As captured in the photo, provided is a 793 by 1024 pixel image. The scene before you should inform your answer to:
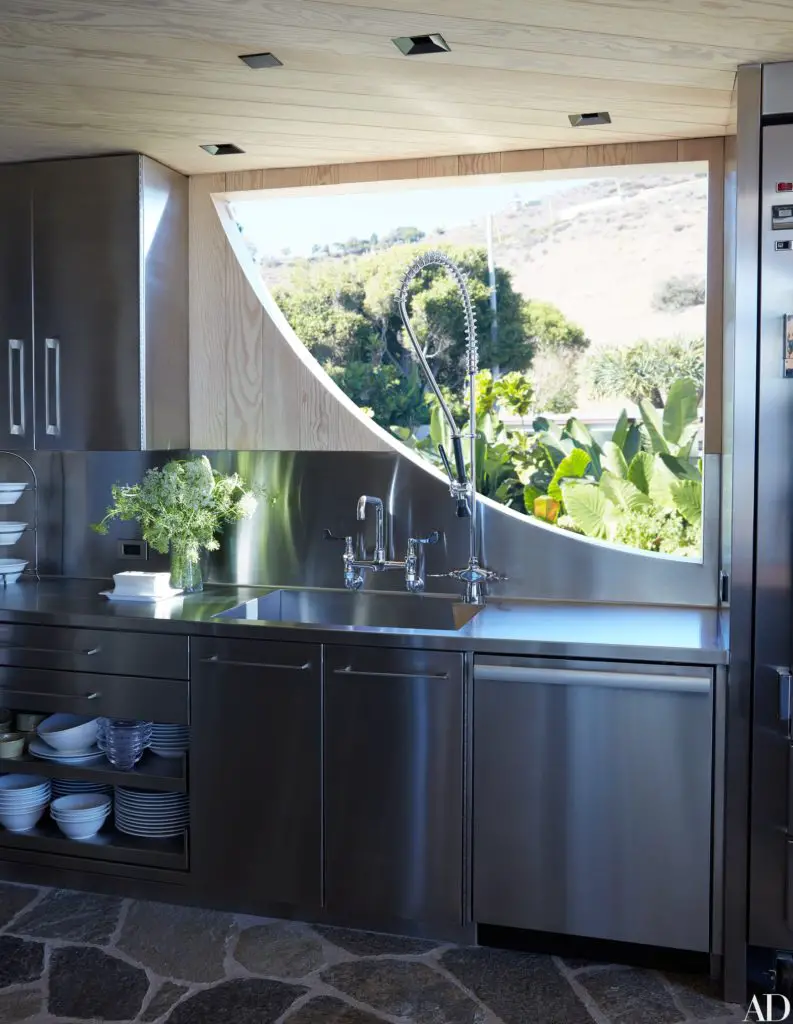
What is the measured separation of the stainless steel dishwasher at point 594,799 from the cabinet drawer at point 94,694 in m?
0.93

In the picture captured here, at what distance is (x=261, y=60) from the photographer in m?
2.31

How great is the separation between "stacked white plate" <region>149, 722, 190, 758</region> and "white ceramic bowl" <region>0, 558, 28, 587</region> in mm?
867

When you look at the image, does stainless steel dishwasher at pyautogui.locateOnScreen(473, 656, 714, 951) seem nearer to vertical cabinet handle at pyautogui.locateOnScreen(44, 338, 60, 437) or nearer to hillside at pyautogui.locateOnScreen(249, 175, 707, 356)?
vertical cabinet handle at pyautogui.locateOnScreen(44, 338, 60, 437)

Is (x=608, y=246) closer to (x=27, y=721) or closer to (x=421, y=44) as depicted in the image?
(x=421, y=44)

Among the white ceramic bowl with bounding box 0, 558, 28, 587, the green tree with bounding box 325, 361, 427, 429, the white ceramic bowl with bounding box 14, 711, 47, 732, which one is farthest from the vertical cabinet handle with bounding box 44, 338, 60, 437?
the green tree with bounding box 325, 361, 427, 429

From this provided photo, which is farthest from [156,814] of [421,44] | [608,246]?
[608,246]

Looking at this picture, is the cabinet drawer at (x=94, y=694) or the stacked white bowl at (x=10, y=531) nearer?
the cabinet drawer at (x=94, y=694)

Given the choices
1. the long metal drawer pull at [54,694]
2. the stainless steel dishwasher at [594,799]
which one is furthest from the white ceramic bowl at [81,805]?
the stainless steel dishwasher at [594,799]

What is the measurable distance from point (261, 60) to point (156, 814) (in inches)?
85.5

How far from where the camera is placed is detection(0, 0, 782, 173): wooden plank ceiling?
2.03 m

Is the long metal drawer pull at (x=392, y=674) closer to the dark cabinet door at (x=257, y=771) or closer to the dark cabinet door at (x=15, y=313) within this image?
the dark cabinet door at (x=257, y=771)

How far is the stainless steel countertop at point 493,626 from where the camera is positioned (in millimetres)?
2480

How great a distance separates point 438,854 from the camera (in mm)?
2625

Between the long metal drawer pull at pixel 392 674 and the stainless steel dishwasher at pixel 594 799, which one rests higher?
the long metal drawer pull at pixel 392 674
